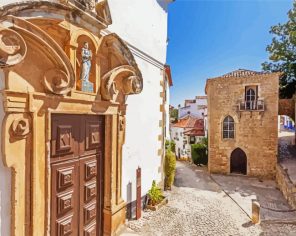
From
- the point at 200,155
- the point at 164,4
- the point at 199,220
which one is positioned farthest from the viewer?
the point at 200,155

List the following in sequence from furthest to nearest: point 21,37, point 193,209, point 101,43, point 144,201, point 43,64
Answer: point 193,209, point 144,201, point 101,43, point 43,64, point 21,37

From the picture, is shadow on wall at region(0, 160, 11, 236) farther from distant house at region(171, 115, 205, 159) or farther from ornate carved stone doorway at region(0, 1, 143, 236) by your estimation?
distant house at region(171, 115, 205, 159)

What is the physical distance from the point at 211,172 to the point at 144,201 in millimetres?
8856

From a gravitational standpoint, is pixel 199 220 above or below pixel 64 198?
below

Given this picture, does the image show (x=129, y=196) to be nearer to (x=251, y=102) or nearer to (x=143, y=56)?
(x=143, y=56)

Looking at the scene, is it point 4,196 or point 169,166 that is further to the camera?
point 169,166

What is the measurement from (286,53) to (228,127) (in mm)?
7023

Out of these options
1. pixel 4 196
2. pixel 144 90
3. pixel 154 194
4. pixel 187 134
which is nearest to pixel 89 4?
pixel 144 90

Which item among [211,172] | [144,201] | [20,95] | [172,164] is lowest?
[211,172]

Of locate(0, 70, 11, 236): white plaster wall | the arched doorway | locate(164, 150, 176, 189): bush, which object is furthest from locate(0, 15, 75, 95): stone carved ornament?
the arched doorway

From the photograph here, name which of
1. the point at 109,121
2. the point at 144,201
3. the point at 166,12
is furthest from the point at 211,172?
the point at 109,121

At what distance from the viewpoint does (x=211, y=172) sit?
13664 millimetres

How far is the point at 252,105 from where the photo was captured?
12.7 meters

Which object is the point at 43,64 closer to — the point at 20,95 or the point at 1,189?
the point at 20,95
